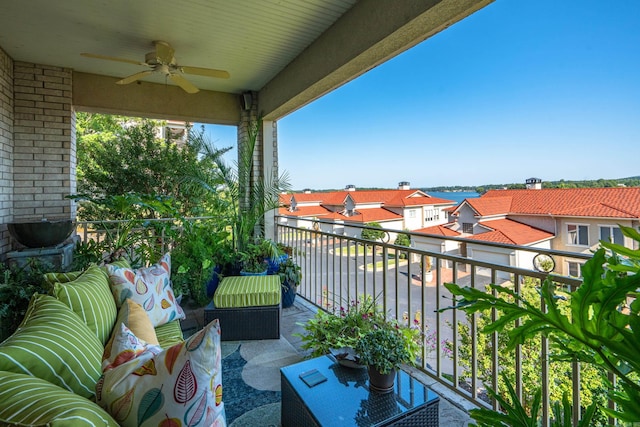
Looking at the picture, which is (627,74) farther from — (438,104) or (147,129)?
(147,129)

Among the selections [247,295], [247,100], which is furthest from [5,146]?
[247,295]

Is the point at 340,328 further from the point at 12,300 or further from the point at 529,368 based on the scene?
the point at 12,300

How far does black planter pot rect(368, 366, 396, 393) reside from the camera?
52.7 inches

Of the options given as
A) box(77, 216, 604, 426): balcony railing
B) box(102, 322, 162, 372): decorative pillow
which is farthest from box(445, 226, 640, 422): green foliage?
box(102, 322, 162, 372): decorative pillow

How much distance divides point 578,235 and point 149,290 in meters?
2.30

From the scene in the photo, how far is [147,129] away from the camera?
6660 mm

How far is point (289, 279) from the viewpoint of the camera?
3520 mm

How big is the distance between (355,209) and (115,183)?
18.2ft

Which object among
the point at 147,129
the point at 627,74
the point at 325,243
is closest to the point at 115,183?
the point at 147,129

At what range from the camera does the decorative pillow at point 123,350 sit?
985 millimetres

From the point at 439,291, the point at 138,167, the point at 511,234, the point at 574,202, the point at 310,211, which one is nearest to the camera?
the point at 574,202

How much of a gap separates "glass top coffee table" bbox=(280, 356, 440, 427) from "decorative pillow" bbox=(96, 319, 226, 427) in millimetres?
516

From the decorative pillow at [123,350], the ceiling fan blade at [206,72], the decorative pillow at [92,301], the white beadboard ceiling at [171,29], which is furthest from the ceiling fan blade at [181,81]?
the decorative pillow at [123,350]

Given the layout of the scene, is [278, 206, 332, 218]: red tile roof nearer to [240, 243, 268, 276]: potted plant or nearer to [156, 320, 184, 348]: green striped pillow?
[240, 243, 268, 276]: potted plant
